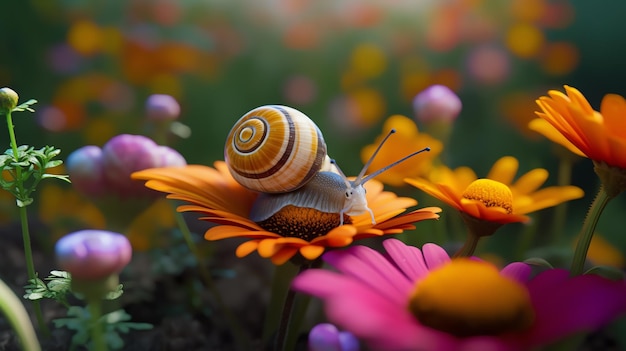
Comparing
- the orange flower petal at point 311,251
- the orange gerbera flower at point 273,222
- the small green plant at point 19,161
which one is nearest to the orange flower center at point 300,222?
the orange gerbera flower at point 273,222

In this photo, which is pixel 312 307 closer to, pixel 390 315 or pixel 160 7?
pixel 390 315

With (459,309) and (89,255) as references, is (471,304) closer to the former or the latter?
(459,309)

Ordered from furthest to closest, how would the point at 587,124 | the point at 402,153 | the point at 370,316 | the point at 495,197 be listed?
the point at 402,153 → the point at 495,197 → the point at 587,124 → the point at 370,316

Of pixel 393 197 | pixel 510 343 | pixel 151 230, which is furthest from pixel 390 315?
pixel 151 230

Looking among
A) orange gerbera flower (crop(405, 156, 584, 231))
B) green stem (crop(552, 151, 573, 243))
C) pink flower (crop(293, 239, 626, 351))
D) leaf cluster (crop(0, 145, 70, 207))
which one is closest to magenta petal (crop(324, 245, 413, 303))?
pink flower (crop(293, 239, 626, 351))

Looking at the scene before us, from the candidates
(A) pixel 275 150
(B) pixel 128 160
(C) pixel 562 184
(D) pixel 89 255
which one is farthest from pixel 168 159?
(C) pixel 562 184

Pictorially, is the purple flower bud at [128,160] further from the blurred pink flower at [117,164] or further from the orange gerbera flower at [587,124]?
the orange gerbera flower at [587,124]
